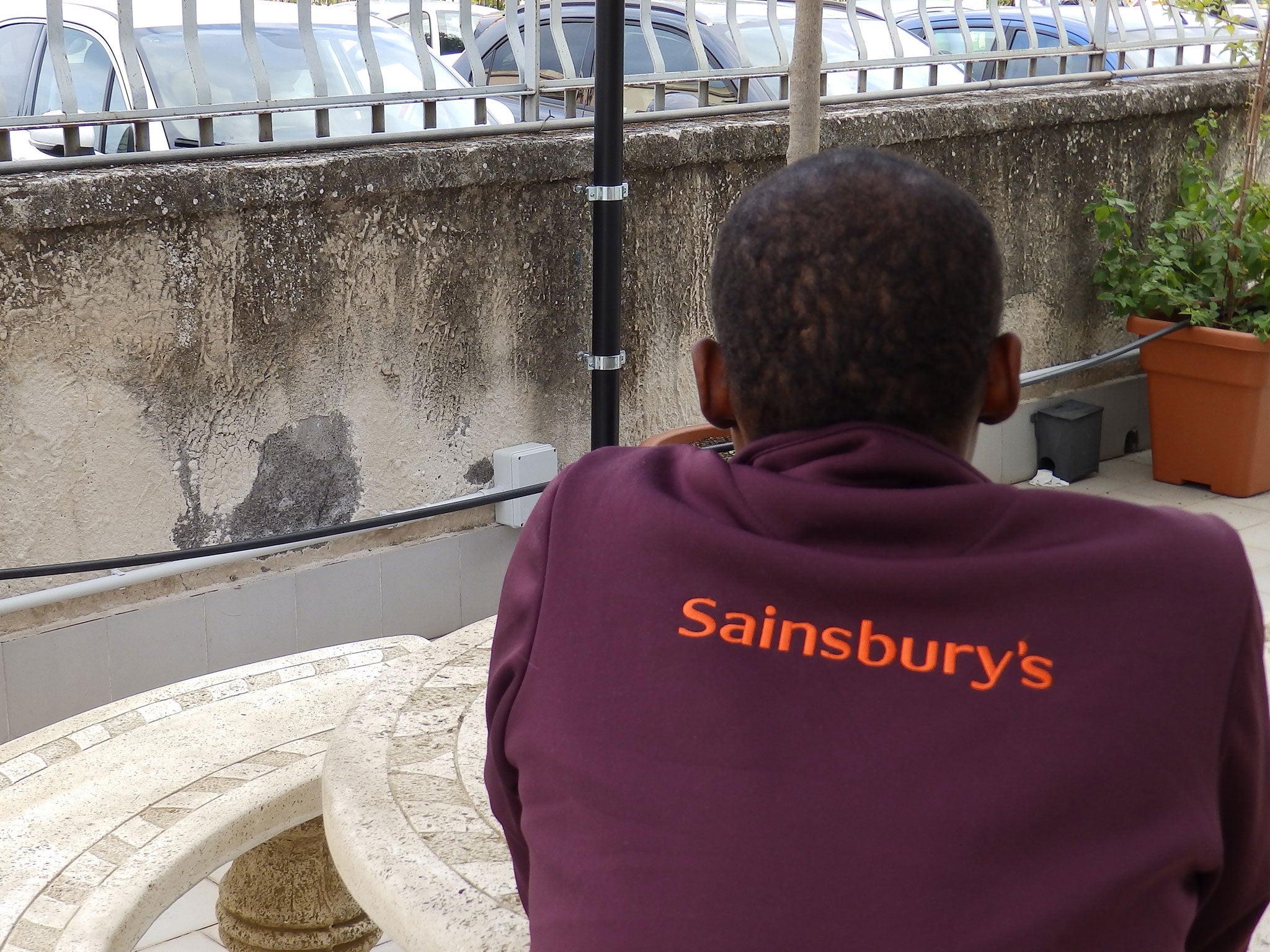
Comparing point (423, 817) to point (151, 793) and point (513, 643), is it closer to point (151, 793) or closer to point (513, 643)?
point (513, 643)

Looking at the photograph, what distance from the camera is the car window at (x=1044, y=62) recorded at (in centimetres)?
569

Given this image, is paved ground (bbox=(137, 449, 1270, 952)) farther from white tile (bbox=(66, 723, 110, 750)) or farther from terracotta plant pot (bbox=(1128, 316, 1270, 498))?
white tile (bbox=(66, 723, 110, 750))

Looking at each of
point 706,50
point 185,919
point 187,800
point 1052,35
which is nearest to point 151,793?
point 187,800

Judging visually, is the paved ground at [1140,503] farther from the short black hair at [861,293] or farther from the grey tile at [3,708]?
the short black hair at [861,293]

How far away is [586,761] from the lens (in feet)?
3.28

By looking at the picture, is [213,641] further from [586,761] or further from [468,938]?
[586,761]

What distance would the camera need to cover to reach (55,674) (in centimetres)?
319

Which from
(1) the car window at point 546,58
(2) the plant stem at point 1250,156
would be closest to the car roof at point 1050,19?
(2) the plant stem at point 1250,156

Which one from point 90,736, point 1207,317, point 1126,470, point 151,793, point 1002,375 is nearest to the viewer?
point 1002,375

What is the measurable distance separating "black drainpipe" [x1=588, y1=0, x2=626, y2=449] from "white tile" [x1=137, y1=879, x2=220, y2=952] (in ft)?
4.61

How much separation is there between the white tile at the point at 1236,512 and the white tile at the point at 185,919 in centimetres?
351

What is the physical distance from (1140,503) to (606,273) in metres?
1.50

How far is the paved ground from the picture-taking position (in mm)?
3041

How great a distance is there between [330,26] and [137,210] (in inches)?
59.4
